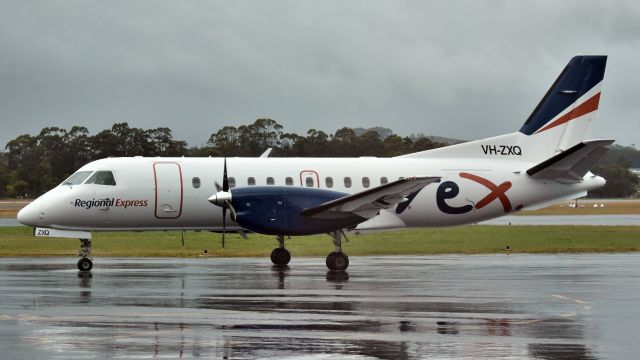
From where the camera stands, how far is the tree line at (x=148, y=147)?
229ft

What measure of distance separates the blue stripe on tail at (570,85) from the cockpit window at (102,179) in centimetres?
1236

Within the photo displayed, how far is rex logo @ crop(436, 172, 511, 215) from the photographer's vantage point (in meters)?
27.1

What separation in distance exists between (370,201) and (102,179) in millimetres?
7472

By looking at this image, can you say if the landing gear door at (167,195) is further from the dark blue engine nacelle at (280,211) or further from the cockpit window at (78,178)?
the dark blue engine nacelle at (280,211)

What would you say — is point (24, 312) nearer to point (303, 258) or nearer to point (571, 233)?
point (303, 258)

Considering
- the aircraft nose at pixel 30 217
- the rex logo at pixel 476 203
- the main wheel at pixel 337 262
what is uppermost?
the rex logo at pixel 476 203

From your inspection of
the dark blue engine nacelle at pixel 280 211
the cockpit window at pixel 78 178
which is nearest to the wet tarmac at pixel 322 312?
the dark blue engine nacelle at pixel 280 211

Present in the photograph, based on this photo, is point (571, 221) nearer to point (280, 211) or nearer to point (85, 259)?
point (280, 211)

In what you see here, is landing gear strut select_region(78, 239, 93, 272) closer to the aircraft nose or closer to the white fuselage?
the white fuselage

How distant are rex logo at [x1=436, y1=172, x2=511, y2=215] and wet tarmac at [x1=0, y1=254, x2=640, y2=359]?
2.59 metres

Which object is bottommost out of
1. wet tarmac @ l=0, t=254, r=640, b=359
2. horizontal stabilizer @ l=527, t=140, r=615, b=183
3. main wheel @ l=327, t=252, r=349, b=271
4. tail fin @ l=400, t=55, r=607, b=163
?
wet tarmac @ l=0, t=254, r=640, b=359

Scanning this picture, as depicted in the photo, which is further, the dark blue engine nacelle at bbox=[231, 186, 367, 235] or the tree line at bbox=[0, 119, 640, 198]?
the tree line at bbox=[0, 119, 640, 198]

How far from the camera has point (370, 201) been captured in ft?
78.3

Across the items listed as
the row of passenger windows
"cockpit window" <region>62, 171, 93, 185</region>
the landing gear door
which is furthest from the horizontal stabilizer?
"cockpit window" <region>62, 171, 93, 185</region>
